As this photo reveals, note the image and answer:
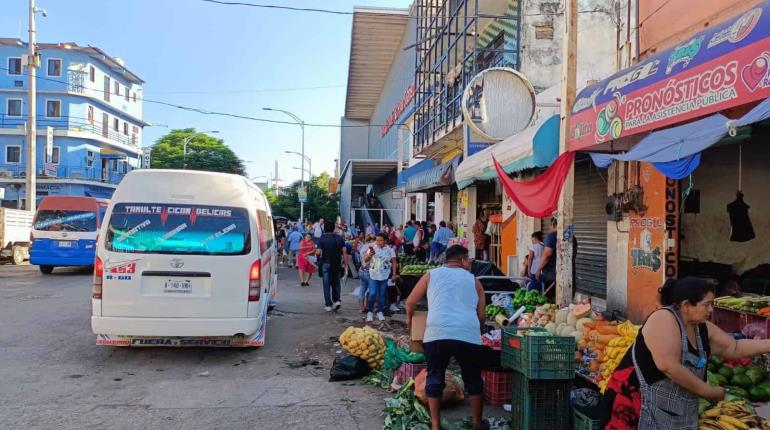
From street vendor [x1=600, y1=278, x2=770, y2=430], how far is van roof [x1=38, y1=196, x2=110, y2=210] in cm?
1728

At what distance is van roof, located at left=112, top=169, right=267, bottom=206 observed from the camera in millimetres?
7160

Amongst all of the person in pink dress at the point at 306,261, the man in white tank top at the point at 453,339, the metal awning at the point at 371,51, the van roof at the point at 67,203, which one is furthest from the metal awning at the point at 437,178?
the metal awning at the point at 371,51

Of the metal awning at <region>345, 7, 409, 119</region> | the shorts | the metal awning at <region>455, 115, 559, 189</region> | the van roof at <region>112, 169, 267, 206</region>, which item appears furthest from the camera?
the metal awning at <region>345, 7, 409, 119</region>

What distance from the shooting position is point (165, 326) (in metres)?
6.79

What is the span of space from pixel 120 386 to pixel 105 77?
167ft

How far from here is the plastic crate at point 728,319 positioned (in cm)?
600

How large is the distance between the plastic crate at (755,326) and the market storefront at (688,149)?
1556 millimetres

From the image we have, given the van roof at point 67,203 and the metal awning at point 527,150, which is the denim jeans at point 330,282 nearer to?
the metal awning at point 527,150

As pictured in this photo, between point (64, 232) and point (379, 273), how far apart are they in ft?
37.8

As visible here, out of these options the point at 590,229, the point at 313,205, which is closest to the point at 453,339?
the point at 590,229

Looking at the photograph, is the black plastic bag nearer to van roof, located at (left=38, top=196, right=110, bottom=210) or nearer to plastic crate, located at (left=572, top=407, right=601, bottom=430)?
plastic crate, located at (left=572, top=407, right=601, bottom=430)

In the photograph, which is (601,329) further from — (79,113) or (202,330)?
(79,113)

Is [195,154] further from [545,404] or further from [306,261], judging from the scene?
[545,404]

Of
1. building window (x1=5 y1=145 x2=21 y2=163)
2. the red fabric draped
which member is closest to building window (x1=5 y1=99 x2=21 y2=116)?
building window (x1=5 y1=145 x2=21 y2=163)
